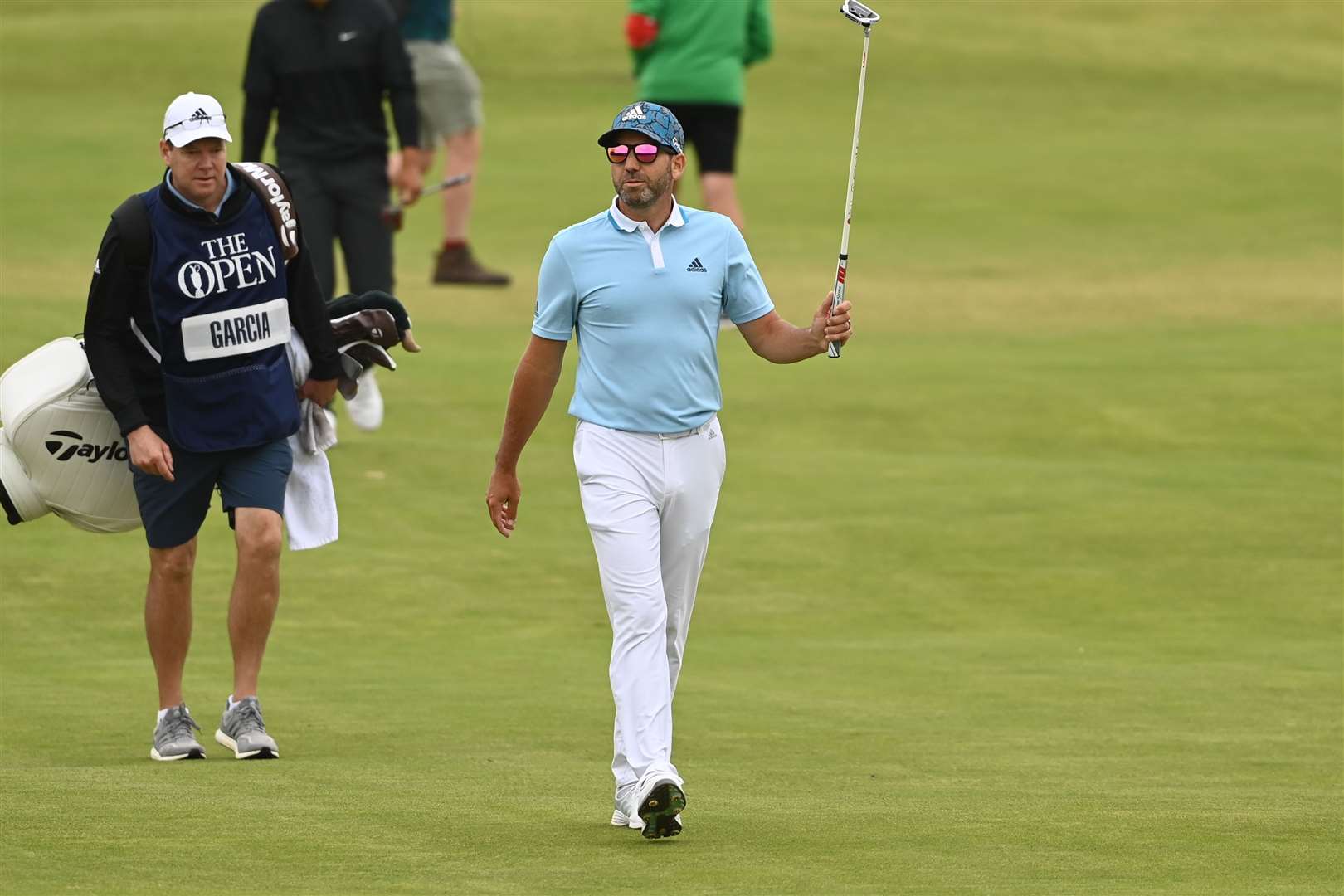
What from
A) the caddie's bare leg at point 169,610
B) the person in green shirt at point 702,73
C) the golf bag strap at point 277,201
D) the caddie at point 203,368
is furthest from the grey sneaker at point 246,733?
the person in green shirt at point 702,73

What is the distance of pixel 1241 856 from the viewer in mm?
6719

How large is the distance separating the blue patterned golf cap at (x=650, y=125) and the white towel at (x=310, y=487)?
197cm

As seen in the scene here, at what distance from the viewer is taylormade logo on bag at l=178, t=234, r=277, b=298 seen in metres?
8.04

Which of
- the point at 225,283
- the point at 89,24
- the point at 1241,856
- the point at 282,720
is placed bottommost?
the point at 89,24

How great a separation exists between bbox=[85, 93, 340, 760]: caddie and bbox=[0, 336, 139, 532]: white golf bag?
Result: 0.51ft

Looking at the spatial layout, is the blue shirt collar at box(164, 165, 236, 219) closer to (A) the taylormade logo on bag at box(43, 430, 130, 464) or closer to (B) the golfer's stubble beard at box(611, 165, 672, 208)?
(A) the taylormade logo on bag at box(43, 430, 130, 464)

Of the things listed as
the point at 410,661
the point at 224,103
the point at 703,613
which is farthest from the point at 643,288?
the point at 224,103

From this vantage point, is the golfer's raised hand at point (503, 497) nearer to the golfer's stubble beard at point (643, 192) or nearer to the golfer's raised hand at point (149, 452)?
the golfer's stubble beard at point (643, 192)

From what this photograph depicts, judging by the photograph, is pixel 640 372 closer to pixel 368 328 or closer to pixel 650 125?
pixel 650 125

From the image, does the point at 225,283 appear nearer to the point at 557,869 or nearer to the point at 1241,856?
the point at 557,869

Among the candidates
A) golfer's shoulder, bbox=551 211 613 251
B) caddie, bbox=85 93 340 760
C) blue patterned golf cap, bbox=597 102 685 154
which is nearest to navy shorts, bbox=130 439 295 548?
caddie, bbox=85 93 340 760

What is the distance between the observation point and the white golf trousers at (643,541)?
23.1 ft

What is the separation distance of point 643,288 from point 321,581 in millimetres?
5075

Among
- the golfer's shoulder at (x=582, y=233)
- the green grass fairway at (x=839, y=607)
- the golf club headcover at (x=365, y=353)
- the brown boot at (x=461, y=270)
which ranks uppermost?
the golfer's shoulder at (x=582, y=233)
